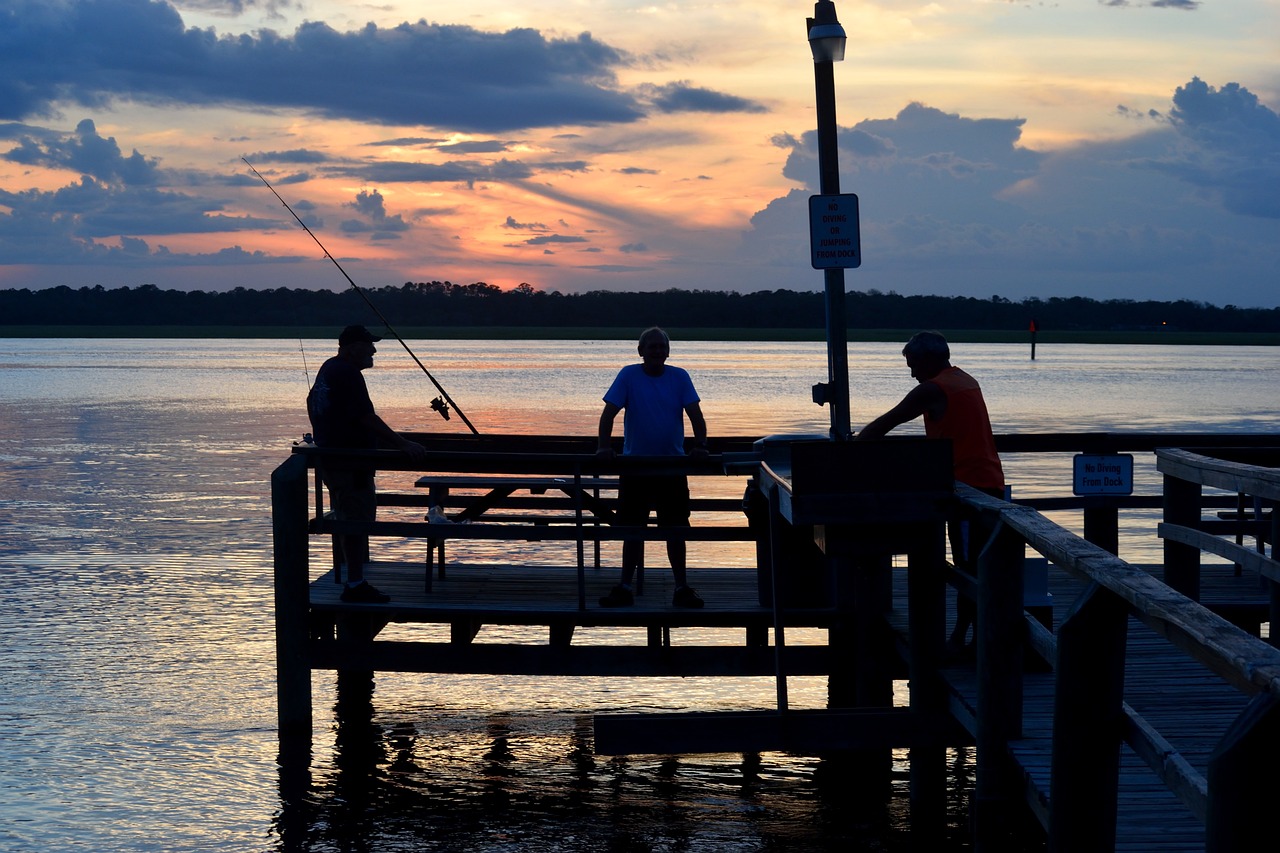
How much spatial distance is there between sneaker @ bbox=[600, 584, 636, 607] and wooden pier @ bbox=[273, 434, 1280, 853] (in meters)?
0.12

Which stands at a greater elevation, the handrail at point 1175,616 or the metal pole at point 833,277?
the metal pole at point 833,277

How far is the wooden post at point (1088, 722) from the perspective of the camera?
388 centimetres

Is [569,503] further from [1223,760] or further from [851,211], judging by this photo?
[1223,760]

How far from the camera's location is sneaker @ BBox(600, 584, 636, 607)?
8.59 m

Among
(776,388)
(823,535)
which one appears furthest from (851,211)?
(776,388)

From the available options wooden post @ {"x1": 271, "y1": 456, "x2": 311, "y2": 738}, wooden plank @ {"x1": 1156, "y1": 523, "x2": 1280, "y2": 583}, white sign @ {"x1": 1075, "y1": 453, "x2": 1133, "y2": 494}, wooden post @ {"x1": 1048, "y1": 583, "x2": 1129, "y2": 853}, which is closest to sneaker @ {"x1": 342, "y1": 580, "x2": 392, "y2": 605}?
wooden post @ {"x1": 271, "y1": 456, "x2": 311, "y2": 738}

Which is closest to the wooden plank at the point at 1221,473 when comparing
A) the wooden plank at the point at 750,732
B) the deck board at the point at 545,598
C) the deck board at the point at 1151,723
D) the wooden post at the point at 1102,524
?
the deck board at the point at 1151,723

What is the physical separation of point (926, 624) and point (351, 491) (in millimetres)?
3787

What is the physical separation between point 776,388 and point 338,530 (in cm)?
5364

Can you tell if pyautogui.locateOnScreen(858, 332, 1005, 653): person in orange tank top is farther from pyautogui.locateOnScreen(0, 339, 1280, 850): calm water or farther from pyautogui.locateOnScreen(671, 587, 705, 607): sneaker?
pyautogui.locateOnScreen(671, 587, 705, 607): sneaker

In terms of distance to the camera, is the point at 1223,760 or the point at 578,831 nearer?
the point at 1223,760

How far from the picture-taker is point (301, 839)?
7559mm

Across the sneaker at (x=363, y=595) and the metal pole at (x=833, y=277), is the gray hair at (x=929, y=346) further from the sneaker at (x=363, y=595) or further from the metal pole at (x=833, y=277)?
the sneaker at (x=363, y=595)

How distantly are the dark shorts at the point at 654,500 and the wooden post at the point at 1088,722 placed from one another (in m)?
4.47
